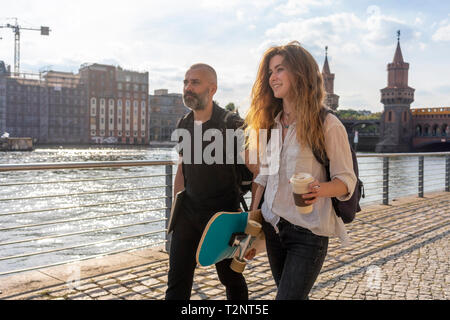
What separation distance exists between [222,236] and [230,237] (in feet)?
0.15

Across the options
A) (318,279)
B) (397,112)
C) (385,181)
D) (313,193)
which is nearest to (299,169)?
(313,193)

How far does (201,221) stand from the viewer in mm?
2584

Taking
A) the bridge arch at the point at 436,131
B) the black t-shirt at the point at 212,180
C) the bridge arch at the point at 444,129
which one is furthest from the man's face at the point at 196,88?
the bridge arch at the point at 444,129

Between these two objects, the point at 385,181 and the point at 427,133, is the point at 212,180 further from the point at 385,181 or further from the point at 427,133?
the point at 427,133

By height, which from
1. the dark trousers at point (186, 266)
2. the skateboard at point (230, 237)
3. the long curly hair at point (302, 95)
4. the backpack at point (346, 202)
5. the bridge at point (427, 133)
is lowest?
the dark trousers at point (186, 266)

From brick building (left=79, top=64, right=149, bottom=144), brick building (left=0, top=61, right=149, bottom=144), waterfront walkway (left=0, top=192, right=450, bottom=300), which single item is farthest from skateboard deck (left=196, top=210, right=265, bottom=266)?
brick building (left=79, top=64, right=149, bottom=144)

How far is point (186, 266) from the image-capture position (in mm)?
2621

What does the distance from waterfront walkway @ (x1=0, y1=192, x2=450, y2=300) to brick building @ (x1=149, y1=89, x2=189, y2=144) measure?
10305 centimetres

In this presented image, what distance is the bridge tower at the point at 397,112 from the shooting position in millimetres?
80875

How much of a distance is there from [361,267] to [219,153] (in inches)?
102

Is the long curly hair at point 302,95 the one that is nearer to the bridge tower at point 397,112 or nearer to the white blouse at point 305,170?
the white blouse at point 305,170

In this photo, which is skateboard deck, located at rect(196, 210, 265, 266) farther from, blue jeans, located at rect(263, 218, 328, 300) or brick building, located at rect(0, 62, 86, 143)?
brick building, located at rect(0, 62, 86, 143)

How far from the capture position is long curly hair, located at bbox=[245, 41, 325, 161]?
205 centimetres

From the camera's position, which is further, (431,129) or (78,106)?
(78,106)
